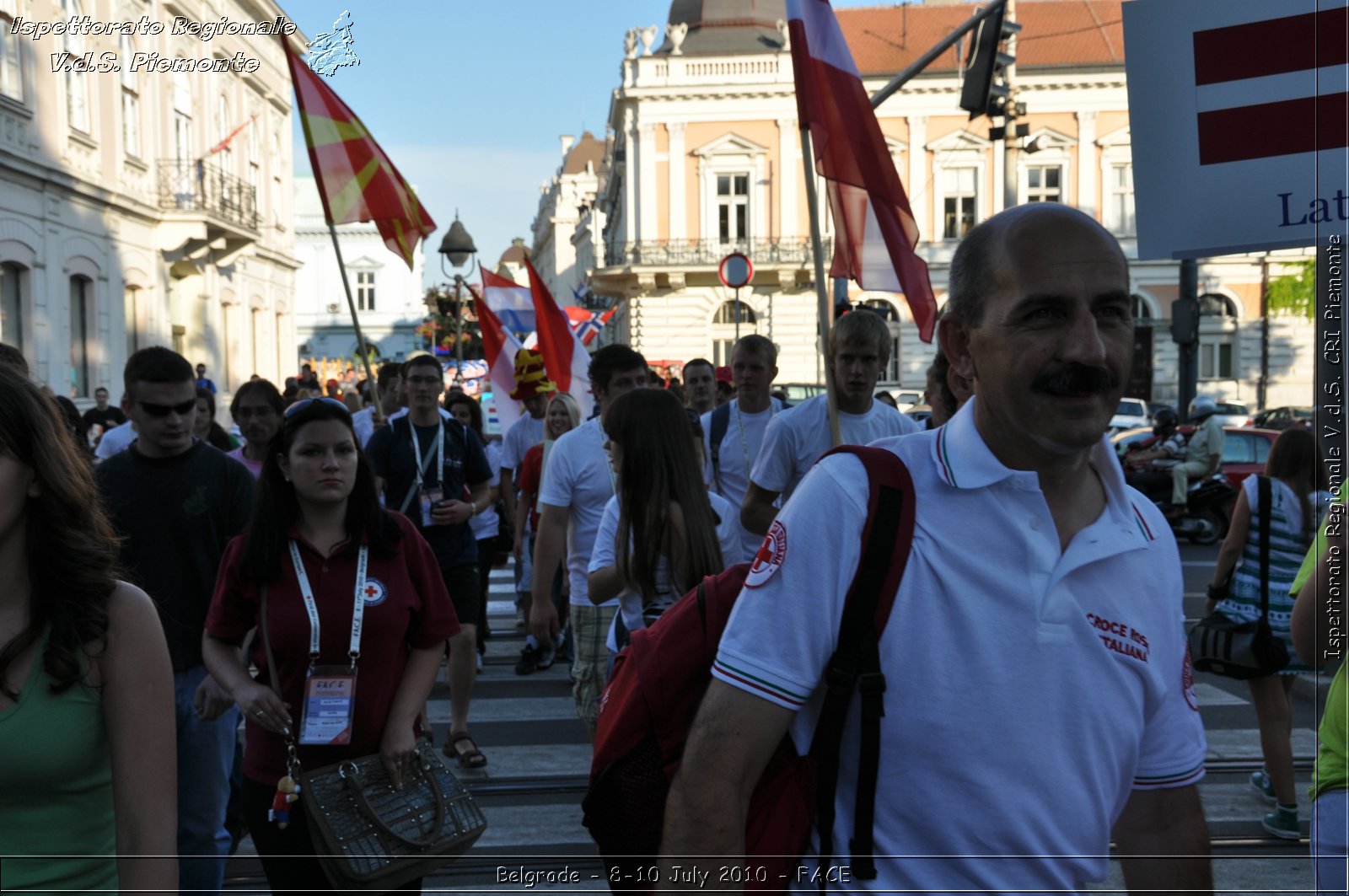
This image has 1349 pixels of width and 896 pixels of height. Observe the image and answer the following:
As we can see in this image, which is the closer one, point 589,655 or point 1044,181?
point 589,655

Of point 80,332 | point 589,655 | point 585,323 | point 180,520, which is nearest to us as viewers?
point 180,520

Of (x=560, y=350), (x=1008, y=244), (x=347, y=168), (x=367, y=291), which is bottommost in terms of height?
(x=1008, y=244)

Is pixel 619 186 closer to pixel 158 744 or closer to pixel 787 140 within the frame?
pixel 787 140

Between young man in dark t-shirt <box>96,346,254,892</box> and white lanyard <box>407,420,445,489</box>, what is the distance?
7.83 ft

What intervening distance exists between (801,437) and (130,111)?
1716 cm

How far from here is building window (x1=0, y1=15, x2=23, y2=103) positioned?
14352 millimetres

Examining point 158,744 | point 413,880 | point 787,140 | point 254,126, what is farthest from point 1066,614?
point 787,140

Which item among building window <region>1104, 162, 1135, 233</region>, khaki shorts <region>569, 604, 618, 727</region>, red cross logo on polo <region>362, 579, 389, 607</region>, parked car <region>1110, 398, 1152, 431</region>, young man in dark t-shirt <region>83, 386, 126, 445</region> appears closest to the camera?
red cross logo on polo <region>362, 579, 389, 607</region>

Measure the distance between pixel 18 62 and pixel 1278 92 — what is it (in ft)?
52.9

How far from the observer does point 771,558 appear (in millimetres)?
1742

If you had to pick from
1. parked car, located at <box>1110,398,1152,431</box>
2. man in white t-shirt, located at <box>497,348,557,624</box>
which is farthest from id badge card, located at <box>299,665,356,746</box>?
parked car, located at <box>1110,398,1152,431</box>

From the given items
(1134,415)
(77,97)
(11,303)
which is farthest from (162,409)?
(1134,415)

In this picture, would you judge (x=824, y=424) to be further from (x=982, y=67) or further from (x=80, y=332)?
(x=80, y=332)

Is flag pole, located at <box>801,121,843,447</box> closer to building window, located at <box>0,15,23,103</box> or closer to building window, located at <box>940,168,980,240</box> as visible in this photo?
building window, located at <box>0,15,23,103</box>
